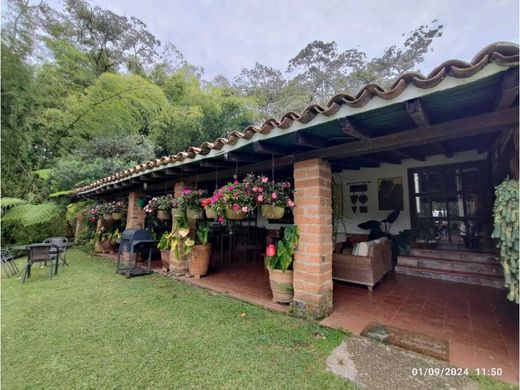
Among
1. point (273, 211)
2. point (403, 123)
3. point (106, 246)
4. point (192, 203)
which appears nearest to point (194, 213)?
point (192, 203)

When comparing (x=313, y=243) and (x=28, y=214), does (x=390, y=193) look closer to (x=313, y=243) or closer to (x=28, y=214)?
(x=313, y=243)

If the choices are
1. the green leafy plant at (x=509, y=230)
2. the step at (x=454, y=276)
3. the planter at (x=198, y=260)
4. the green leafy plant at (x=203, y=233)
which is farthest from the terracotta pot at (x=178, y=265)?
the green leafy plant at (x=509, y=230)

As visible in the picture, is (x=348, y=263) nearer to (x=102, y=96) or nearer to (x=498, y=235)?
(x=498, y=235)

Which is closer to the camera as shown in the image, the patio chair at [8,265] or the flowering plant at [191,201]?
the flowering plant at [191,201]

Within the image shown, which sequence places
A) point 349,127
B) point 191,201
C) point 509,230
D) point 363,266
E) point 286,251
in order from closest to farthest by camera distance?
point 509,230
point 349,127
point 286,251
point 363,266
point 191,201

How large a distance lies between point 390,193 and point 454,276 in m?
2.03

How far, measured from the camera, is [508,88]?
151 cm

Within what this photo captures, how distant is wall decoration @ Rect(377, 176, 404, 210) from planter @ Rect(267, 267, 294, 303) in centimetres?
364

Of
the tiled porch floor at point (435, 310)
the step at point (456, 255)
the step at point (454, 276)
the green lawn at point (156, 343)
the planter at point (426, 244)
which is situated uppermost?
the planter at point (426, 244)

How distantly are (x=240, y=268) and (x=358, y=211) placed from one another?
322 cm

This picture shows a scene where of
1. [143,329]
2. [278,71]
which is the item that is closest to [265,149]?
[143,329]

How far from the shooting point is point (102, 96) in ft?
27.6

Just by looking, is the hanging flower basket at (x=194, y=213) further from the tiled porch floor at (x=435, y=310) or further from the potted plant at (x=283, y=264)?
the potted plant at (x=283, y=264)

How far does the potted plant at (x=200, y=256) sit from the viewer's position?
453 cm
